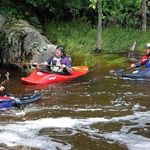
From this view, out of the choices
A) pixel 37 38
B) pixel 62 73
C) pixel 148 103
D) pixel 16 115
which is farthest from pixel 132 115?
pixel 37 38

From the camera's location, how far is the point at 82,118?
34.3ft

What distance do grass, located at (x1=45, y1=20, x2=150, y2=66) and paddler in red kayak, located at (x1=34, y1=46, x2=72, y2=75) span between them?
2112mm

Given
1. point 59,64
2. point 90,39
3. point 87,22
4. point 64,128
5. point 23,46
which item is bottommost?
point 64,128

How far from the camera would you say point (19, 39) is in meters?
17.3

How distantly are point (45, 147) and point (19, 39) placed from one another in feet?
30.7

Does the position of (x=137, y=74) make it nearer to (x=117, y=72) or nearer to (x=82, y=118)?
(x=117, y=72)

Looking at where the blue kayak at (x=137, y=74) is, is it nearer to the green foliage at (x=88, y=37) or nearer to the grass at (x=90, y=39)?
the grass at (x=90, y=39)

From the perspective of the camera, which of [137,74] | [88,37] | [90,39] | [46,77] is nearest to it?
[46,77]

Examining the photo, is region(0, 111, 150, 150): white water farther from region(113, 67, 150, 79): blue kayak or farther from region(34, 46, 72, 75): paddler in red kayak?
region(34, 46, 72, 75): paddler in red kayak

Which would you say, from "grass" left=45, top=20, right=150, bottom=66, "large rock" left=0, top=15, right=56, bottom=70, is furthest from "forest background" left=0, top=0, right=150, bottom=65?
"large rock" left=0, top=15, right=56, bottom=70

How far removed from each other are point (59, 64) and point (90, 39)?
437cm

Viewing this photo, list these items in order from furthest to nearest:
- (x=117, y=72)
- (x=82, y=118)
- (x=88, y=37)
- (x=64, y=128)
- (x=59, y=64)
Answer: (x=88, y=37), (x=117, y=72), (x=59, y=64), (x=82, y=118), (x=64, y=128)

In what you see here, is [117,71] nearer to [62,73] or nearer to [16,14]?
[62,73]

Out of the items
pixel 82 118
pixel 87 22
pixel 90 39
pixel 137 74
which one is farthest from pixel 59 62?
pixel 87 22
